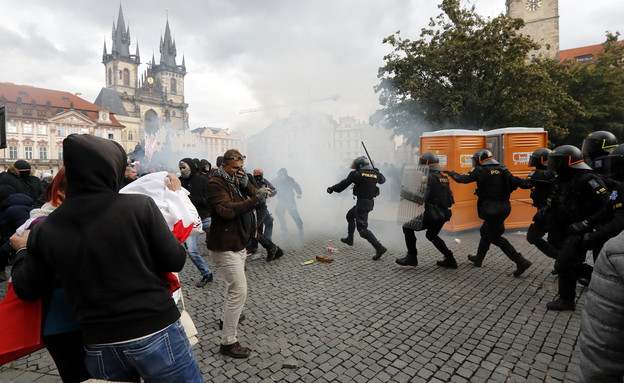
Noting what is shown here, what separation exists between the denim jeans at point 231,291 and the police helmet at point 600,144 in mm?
4789

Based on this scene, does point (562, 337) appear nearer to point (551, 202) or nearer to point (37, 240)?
point (551, 202)

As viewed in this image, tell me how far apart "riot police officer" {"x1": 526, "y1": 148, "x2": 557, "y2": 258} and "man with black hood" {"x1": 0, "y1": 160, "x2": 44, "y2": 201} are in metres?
8.43

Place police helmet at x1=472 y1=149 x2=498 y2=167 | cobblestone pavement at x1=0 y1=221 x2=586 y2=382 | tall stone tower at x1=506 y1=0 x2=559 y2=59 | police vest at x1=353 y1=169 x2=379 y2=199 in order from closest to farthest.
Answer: cobblestone pavement at x1=0 y1=221 x2=586 y2=382, police helmet at x1=472 y1=149 x2=498 y2=167, police vest at x1=353 y1=169 x2=379 y2=199, tall stone tower at x1=506 y1=0 x2=559 y2=59

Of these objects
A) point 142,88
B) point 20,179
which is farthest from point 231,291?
point 142,88

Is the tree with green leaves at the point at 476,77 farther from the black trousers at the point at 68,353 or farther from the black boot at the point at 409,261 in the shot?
the black trousers at the point at 68,353

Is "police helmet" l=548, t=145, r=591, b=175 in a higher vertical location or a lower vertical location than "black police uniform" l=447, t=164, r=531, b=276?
higher

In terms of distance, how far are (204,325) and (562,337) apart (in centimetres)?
384

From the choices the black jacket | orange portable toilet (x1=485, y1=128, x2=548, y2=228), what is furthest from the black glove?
the black jacket

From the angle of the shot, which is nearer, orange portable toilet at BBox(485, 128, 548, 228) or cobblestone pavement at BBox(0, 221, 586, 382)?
cobblestone pavement at BBox(0, 221, 586, 382)

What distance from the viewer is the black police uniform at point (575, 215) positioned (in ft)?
12.5

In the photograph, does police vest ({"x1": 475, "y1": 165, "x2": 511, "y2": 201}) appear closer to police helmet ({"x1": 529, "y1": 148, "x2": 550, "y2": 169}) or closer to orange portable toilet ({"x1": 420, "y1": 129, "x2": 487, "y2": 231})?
police helmet ({"x1": 529, "y1": 148, "x2": 550, "y2": 169})

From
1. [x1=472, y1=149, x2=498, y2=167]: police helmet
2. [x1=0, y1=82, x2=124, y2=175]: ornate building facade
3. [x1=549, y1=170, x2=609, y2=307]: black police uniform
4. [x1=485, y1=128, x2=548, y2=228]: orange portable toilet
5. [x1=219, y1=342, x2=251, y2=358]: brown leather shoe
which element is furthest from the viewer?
[x1=0, y1=82, x2=124, y2=175]: ornate building facade

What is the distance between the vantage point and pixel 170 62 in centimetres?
10438

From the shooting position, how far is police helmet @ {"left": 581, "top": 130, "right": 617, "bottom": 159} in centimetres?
441
